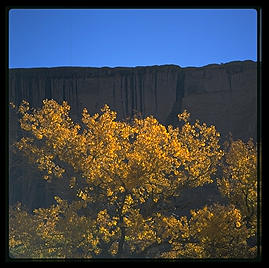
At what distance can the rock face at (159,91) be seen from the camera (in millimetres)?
6938

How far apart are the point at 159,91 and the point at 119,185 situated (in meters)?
2.17

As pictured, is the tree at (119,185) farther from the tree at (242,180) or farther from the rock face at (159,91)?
the rock face at (159,91)

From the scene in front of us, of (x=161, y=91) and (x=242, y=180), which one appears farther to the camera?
(x=161, y=91)

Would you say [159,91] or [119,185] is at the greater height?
[159,91]

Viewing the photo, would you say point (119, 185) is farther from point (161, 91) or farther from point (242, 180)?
point (161, 91)

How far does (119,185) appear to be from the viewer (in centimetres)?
595

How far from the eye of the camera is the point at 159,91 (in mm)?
7184

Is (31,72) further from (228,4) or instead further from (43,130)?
(228,4)

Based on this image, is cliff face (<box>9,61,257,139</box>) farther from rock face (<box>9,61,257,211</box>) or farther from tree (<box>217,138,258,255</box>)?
tree (<box>217,138,258,255</box>)

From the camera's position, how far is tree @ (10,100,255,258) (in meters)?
5.91

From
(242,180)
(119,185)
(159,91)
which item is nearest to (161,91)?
(159,91)

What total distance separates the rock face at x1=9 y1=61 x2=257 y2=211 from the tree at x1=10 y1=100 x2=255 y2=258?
1.39 feet

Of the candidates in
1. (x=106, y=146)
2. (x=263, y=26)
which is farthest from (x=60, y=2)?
(x=106, y=146)

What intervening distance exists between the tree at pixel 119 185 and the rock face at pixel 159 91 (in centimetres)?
43
